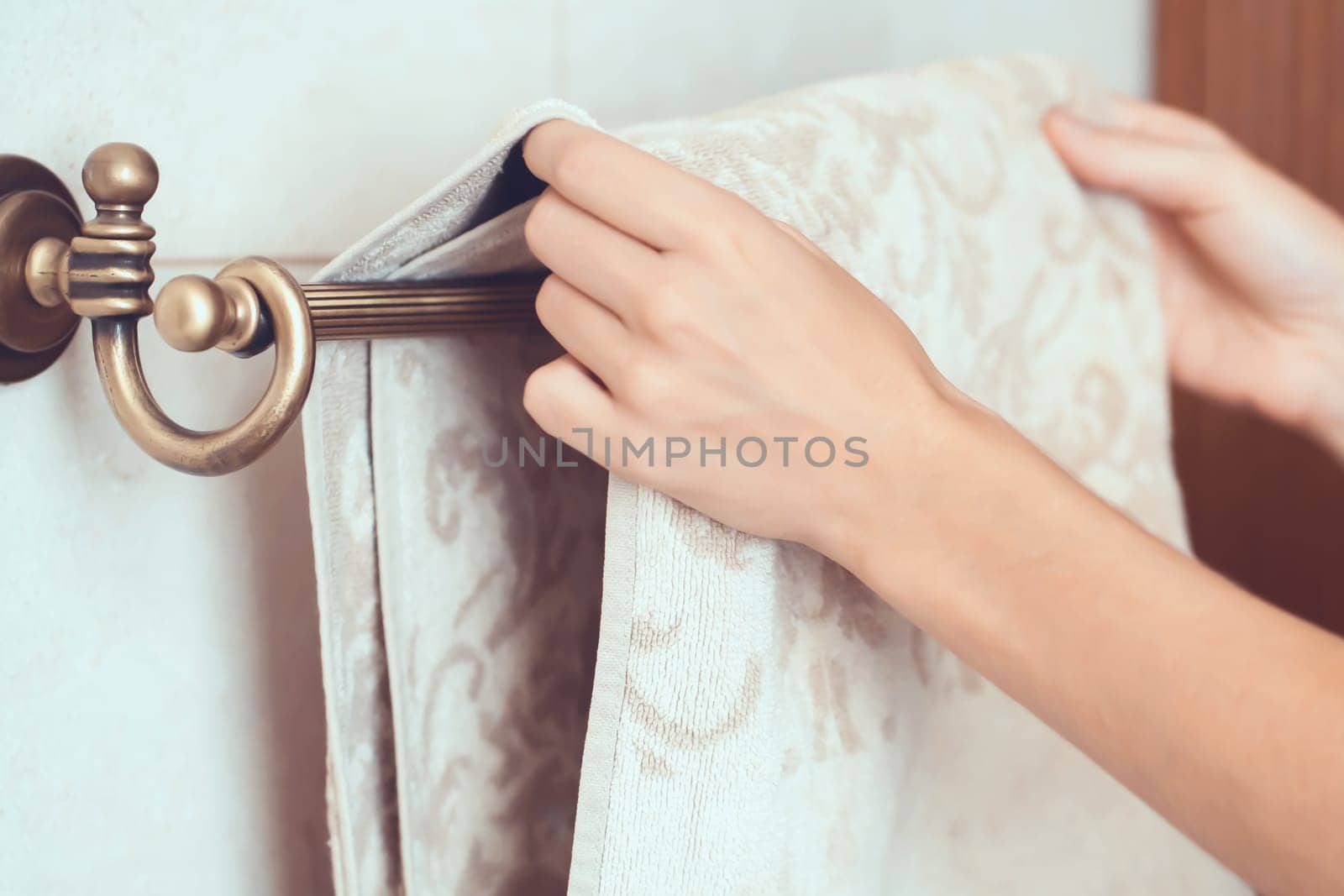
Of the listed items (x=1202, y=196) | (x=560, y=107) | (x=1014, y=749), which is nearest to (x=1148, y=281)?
(x=1202, y=196)

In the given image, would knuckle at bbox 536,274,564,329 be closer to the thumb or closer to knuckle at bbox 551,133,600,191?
knuckle at bbox 551,133,600,191

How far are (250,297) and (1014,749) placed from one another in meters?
0.31

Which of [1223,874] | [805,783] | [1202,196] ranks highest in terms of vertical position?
[1202,196]

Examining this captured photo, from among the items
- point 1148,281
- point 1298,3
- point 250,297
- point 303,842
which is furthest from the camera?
point 1298,3

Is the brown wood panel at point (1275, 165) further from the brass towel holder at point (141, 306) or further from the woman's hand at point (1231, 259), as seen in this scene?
the brass towel holder at point (141, 306)

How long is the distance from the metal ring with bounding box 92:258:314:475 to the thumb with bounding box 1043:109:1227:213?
1.21 ft

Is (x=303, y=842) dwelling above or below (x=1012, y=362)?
below

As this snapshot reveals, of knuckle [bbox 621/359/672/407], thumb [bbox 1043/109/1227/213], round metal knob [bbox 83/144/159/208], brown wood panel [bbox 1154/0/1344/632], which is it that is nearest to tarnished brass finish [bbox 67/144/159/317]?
round metal knob [bbox 83/144/159/208]

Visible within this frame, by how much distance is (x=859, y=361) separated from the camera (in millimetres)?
281

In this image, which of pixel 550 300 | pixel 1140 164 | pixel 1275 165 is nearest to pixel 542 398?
pixel 550 300

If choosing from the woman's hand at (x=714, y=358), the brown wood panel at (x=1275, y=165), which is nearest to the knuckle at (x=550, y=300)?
the woman's hand at (x=714, y=358)

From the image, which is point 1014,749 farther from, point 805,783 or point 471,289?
point 471,289

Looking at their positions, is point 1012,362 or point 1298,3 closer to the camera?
point 1012,362

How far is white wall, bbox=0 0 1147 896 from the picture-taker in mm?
293
